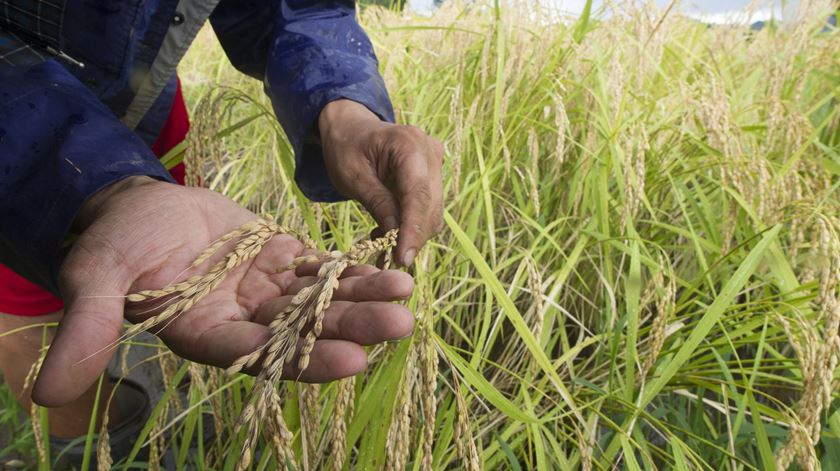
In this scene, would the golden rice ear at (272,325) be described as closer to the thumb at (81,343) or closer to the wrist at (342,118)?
the thumb at (81,343)

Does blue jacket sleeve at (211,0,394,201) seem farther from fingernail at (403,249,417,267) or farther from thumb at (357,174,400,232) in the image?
fingernail at (403,249,417,267)

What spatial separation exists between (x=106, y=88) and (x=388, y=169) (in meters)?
0.80

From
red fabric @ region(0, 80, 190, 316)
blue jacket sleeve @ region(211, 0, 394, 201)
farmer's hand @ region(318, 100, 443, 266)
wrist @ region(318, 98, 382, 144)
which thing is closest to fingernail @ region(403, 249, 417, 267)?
farmer's hand @ region(318, 100, 443, 266)

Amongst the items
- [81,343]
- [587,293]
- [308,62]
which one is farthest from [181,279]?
[587,293]

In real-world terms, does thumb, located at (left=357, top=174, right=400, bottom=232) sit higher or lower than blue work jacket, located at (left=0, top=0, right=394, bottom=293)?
lower

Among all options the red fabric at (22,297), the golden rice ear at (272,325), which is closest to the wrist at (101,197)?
the golden rice ear at (272,325)

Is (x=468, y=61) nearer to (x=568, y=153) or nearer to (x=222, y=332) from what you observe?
(x=568, y=153)

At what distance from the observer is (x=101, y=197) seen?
0.90 metres

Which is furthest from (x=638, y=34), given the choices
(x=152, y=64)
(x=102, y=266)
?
(x=102, y=266)

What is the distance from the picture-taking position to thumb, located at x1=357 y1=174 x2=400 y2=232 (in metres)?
0.98

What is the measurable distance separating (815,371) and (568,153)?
107 centimetres

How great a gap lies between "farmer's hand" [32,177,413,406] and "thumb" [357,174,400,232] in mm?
166

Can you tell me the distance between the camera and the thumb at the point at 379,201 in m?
0.98

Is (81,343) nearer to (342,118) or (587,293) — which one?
(342,118)
